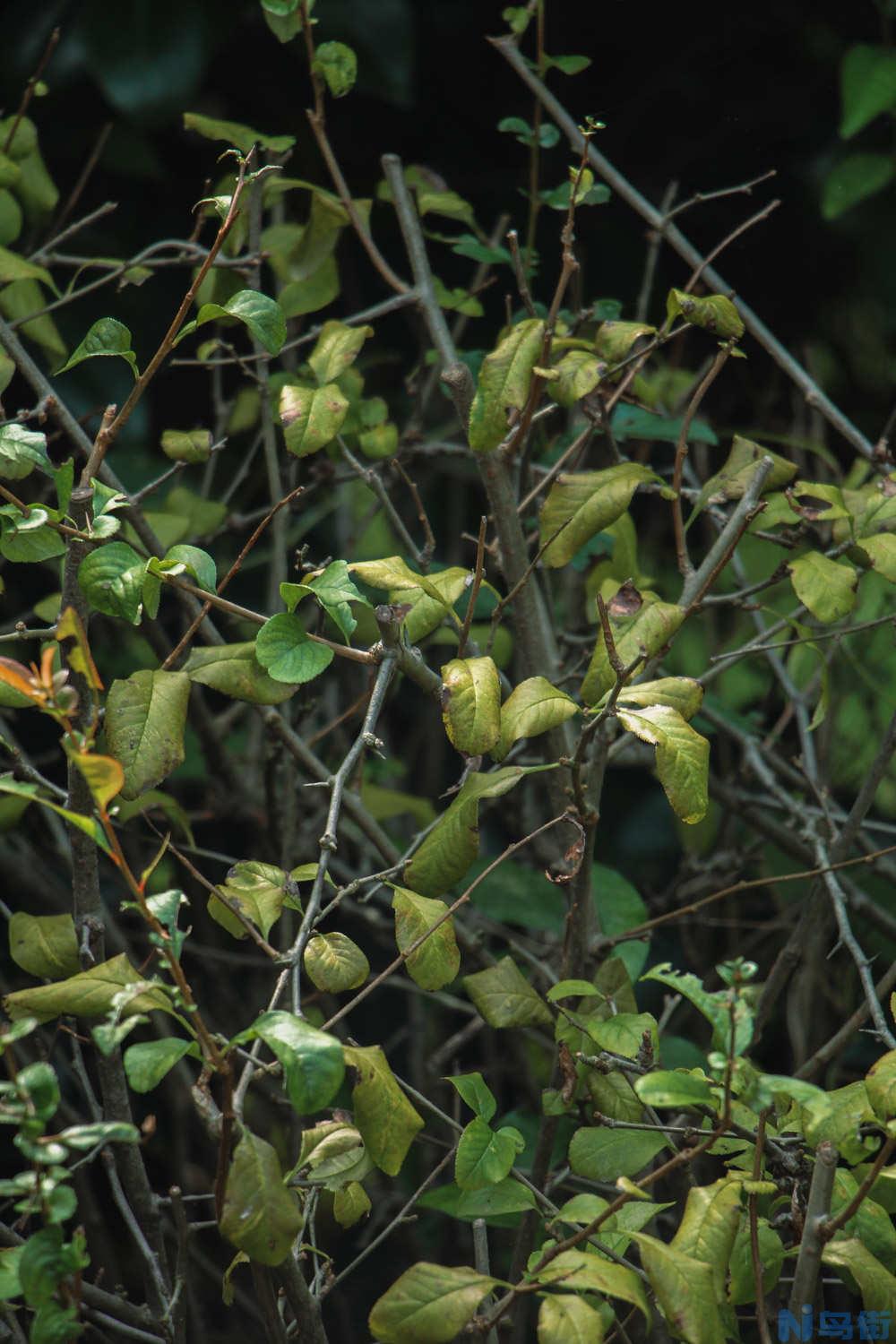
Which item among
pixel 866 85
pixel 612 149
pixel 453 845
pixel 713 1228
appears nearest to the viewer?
pixel 713 1228

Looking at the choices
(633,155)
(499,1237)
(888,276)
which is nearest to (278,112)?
(633,155)

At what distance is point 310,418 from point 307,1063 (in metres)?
0.55

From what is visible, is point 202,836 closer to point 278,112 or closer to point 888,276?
point 278,112

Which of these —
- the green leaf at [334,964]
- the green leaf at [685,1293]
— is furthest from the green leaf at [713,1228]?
the green leaf at [334,964]

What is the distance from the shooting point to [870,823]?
1338mm

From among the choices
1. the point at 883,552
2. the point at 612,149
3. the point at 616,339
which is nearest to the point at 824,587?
the point at 883,552

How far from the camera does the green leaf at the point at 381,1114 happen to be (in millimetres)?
756

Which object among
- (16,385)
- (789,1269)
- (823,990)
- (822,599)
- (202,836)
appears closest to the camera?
(822,599)

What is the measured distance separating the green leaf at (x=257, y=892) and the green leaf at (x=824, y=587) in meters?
0.45

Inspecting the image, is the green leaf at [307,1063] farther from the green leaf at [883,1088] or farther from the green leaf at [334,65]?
the green leaf at [334,65]

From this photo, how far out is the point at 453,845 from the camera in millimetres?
861

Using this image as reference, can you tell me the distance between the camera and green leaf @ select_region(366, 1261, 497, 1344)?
708 mm

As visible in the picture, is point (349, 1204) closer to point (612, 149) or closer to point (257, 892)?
point (257, 892)

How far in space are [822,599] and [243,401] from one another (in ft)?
2.58
